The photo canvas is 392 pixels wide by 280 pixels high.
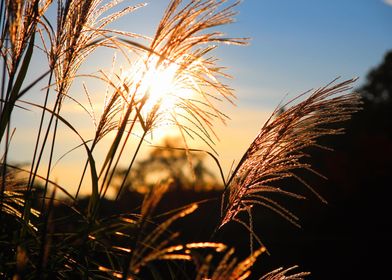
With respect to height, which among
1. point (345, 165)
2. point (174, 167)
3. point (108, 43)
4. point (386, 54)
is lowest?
point (174, 167)

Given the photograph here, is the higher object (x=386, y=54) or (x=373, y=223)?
(x=386, y=54)

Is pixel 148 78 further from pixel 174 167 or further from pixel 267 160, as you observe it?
pixel 174 167

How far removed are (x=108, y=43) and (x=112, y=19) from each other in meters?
0.18

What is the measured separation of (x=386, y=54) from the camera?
38688mm

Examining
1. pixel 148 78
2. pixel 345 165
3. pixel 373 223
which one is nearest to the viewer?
pixel 148 78

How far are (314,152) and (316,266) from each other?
1333 cm

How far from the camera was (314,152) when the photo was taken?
89.8 feet

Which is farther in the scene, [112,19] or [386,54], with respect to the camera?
[386,54]

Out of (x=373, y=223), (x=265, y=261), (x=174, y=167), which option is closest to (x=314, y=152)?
(x=373, y=223)

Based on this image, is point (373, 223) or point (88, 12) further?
point (373, 223)

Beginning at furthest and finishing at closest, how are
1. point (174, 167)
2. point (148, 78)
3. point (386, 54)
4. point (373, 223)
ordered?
point (174, 167)
point (386, 54)
point (373, 223)
point (148, 78)

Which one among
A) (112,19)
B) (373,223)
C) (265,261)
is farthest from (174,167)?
(112,19)

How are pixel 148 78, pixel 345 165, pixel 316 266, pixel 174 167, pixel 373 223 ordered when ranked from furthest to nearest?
1. pixel 174 167
2. pixel 345 165
3. pixel 373 223
4. pixel 316 266
5. pixel 148 78

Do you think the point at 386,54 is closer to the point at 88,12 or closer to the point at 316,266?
the point at 316,266
